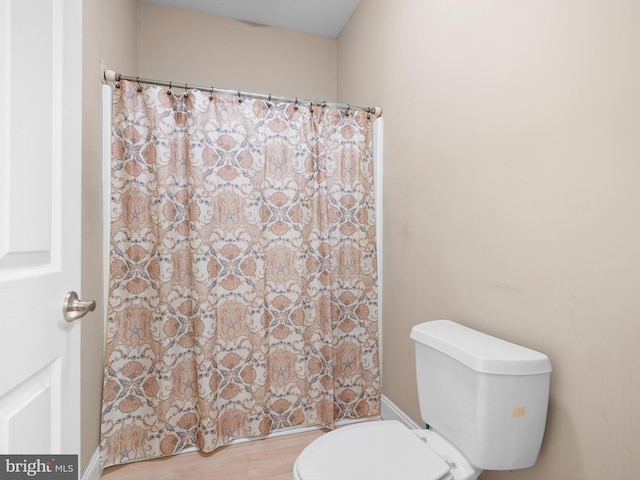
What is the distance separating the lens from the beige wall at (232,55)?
6.97 ft

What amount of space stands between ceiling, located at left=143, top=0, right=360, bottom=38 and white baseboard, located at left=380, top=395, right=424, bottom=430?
2.44m

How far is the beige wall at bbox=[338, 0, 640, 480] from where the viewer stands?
0.78 m

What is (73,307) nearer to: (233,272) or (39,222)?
(39,222)

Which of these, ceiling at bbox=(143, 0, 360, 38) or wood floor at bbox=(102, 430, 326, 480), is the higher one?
ceiling at bbox=(143, 0, 360, 38)

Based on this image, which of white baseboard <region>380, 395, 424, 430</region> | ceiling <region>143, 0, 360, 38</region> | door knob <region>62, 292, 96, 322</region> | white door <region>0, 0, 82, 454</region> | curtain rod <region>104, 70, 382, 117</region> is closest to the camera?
white door <region>0, 0, 82, 454</region>

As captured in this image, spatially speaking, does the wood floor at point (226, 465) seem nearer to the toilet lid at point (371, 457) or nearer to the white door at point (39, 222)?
the toilet lid at point (371, 457)

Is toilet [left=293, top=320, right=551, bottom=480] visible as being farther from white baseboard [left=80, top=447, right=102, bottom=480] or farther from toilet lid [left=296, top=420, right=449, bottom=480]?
white baseboard [left=80, top=447, right=102, bottom=480]

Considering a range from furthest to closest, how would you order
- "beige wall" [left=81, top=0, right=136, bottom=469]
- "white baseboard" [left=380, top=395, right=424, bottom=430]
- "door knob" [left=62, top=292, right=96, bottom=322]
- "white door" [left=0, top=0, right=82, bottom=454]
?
"white baseboard" [left=380, top=395, right=424, bottom=430]
"beige wall" [left=81, top=0, right=136, bottom=469]
"door knob" [left=62, top=292, right=96, bottom=322]
"white door" [left=0, top=0, right=82, bottom=454]

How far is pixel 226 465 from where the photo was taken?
1525 mm

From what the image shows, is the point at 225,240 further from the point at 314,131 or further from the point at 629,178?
the point at 629,178

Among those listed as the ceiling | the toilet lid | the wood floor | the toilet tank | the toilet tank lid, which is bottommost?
the wood floor

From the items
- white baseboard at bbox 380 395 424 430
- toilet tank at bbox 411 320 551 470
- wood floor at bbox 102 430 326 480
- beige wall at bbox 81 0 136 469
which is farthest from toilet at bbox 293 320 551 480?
beige wall at bbox 81 0 136 469

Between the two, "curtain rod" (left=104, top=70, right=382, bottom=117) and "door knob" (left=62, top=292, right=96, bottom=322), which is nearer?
"door knob" (left=62, top=292, right=96, bottom=322)

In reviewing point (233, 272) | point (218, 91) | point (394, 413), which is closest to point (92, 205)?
point (233, 272)
